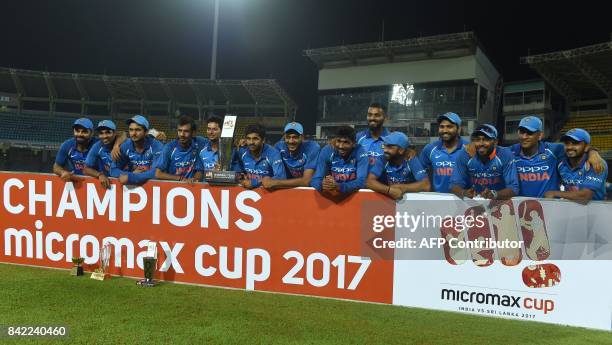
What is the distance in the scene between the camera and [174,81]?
35.6 metres

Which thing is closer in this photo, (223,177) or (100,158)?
(223,177)

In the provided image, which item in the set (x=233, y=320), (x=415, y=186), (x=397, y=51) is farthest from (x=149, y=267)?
(x=397, y=51)

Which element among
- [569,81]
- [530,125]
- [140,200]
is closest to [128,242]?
[140,200]

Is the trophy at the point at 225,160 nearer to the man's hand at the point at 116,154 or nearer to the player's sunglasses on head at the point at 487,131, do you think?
the man's hand at the point at 116,154

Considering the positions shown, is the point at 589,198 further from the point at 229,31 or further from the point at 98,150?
the point at 229,31

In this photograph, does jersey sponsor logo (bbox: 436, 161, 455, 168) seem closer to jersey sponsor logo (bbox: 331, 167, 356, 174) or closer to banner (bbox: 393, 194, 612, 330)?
banner (bbox: 393, 194, 612, 330)

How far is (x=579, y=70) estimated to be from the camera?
26703 millimetres

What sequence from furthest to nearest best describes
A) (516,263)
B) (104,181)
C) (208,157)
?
(208,157)
(104,181)
(516,263)

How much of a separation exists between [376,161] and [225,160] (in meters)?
2.36

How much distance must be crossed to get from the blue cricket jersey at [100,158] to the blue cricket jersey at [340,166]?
9.17 feet

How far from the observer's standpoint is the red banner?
4516 millimetres

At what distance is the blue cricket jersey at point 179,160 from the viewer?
5512mm

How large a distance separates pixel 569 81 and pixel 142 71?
107 ft
